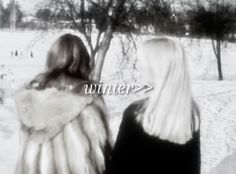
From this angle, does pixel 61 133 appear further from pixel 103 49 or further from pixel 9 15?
pixel 103 49

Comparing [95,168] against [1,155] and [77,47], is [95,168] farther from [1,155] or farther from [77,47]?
[1,155]

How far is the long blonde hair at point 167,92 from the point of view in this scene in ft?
4.10

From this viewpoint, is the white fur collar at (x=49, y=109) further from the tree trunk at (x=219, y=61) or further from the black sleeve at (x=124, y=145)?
the tree trunk at (x=219, y=61)

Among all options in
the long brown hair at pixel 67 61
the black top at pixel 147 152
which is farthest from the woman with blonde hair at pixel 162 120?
the long brown hair at pixel 67 61

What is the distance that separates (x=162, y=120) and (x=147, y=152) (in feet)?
0.36

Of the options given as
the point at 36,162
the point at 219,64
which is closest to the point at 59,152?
the point at 36,162

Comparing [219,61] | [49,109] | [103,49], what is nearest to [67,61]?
[49,109]

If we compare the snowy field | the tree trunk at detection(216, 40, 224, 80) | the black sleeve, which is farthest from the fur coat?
the tree trunk at detection(216, 40, 224, 80)

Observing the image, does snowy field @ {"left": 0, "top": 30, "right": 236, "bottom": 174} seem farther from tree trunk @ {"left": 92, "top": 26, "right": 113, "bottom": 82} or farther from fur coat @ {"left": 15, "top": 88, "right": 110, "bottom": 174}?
fur coat @ {"left": 15, "top": 88, "right": 110, "bottom": 174}

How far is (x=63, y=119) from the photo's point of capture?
168 centimetres

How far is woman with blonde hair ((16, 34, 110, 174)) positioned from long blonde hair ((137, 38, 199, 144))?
41 cm

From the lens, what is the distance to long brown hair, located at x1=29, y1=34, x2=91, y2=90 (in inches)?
63.2

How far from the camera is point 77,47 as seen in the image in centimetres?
162

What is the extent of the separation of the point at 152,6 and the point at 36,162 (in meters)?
2.24
